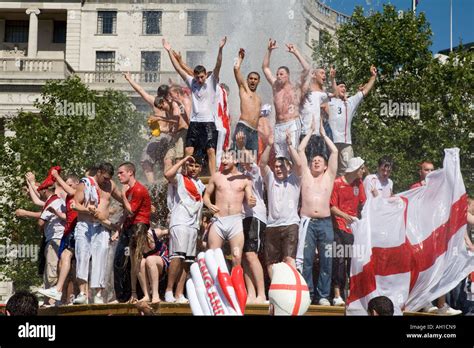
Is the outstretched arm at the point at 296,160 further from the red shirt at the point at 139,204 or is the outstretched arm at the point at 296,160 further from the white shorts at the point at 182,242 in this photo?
the red shirt at the point at 139,204

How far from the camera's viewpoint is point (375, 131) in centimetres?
2508

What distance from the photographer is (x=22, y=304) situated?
998 cm

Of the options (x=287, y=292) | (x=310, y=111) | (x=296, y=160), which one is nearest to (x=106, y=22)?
(x=310, y=111)

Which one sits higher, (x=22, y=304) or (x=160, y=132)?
(x=160, y=132)

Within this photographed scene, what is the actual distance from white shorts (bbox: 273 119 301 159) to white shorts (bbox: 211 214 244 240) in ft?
6.76

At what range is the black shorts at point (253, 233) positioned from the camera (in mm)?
15161

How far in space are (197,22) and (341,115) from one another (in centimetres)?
724

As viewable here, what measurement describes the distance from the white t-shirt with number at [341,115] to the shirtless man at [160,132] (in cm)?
277

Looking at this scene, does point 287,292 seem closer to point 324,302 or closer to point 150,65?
point 324,302

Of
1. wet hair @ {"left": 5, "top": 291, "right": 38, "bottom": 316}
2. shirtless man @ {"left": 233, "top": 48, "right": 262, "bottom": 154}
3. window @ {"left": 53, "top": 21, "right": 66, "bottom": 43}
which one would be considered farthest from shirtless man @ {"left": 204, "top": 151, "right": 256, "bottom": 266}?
window @ {"left": 53, "top": 21, "right": 66, "bottom": 43}

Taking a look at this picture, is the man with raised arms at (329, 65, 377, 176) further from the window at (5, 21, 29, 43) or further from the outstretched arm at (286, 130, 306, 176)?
the window at (5, 21, 29, 43)

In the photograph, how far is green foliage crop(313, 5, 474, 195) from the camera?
76.8ft
